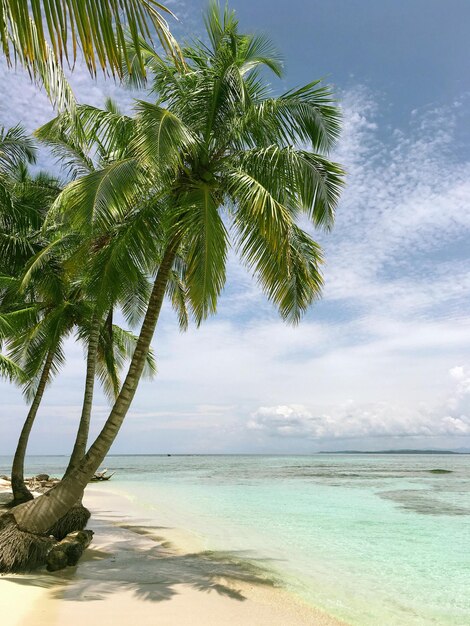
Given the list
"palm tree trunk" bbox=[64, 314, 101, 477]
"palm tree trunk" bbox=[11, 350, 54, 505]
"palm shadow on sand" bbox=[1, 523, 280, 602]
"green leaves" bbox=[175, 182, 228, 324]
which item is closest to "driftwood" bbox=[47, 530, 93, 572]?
"palm shadow on sand" bbox=[1, 523, 280, 602]

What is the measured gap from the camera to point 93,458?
25.5ft

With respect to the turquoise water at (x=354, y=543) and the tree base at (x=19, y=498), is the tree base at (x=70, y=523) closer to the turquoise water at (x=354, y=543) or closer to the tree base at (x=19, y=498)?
the turquoise water at (x=354, y=543)

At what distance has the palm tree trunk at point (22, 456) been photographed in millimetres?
12023

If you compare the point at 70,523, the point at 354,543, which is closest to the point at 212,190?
the point at 70,523

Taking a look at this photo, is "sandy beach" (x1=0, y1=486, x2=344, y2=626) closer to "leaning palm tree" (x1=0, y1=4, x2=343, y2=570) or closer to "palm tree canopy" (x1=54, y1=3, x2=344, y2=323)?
"leaning palm tree" (x1=0, y1=4, x2=343, y2=570)

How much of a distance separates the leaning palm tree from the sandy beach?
119 cm

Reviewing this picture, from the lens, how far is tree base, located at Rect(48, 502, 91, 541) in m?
8.28

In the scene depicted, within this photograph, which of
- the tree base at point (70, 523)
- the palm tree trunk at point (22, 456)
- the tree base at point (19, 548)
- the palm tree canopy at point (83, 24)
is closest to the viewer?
the palm tree canopy at point (83, 24)

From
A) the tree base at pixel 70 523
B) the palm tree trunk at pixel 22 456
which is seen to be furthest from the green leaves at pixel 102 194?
the palm tree trunk at pixel 22 456

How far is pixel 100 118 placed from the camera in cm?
877

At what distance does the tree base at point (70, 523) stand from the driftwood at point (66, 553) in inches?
15.0

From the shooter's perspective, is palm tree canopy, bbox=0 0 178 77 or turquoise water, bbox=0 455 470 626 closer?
palm tree canopy, bbox=0 0 178 77

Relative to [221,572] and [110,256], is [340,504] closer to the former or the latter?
[221,572]

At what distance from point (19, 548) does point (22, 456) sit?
6.14 metres
